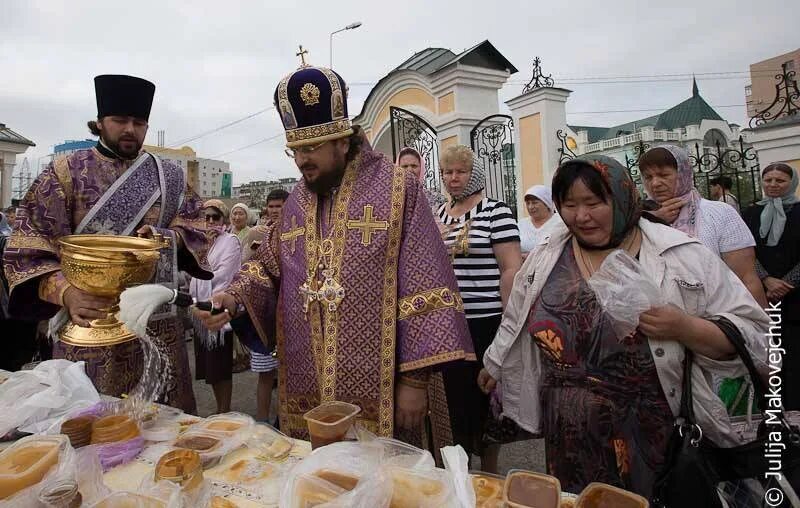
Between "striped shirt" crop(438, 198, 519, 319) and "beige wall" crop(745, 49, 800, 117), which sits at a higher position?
"beige wall" crop(745, 49, 800, 117)

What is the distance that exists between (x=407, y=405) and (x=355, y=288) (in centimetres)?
51

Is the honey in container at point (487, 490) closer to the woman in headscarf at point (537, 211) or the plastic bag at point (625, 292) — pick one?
the plastic bag at point (625, 292)

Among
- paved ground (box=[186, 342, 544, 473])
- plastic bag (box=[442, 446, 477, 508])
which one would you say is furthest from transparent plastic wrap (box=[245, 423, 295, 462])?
paved ground (box=[186, 342, 544, 473])

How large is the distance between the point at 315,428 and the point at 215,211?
4.65 meters

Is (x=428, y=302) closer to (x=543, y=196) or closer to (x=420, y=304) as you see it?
(x=420, y=304)

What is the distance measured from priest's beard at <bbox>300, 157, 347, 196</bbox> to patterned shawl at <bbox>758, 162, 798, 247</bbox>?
407cm

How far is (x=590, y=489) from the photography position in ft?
3.64

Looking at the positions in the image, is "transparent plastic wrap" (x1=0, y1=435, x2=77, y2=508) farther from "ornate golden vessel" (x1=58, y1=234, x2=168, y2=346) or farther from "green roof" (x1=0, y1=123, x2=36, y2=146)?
"green roof" (x1=0, y1=123, x2=36, y2=146)

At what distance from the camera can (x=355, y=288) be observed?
200cm

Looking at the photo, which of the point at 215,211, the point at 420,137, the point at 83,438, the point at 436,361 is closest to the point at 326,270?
the point at 436,361

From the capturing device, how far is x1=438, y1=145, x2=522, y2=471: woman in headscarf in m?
2.90

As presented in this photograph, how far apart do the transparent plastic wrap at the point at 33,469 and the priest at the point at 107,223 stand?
0.81 m

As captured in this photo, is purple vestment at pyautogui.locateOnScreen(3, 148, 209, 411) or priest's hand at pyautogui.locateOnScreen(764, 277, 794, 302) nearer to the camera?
purple vestment at pyautogui.locateOnScreen(3, 148, 209, 411)

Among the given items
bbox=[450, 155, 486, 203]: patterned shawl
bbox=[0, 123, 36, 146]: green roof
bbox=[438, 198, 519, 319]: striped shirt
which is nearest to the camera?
bbox=[438, 198, 519, 319]: striped shirt
